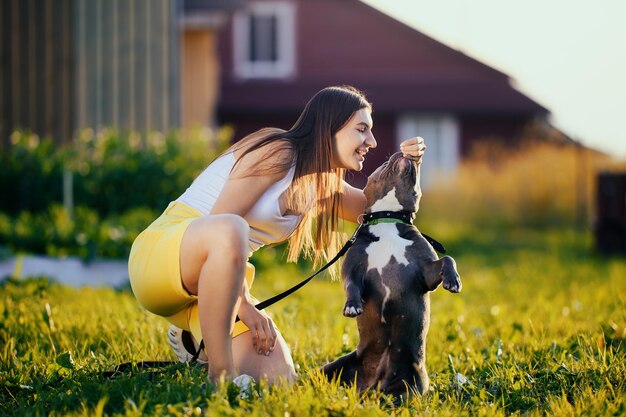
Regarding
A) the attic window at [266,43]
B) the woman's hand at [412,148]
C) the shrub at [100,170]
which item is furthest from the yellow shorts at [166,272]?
the attic window at [266,43]

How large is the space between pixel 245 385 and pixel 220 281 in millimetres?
399

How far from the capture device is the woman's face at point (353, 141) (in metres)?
3.98

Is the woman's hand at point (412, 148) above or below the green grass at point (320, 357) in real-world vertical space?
above

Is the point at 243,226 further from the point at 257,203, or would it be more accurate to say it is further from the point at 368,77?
the point at 368,77

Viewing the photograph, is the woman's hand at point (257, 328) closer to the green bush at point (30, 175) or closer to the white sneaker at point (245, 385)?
the white sneaker at point (245, 385)

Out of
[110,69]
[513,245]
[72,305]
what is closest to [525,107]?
[513,245]

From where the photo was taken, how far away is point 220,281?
360 cm

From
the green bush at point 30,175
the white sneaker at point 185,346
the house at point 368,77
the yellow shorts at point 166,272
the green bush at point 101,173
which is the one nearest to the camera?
the yellow shorts at point 166,272

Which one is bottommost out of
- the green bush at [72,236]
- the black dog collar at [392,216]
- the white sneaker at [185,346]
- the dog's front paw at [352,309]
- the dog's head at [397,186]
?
the green bush at [72,236]

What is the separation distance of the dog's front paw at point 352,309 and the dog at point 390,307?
4 centimetres

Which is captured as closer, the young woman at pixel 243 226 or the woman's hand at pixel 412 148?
the young woman at pixel 243 226

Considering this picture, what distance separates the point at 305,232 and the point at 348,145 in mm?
452

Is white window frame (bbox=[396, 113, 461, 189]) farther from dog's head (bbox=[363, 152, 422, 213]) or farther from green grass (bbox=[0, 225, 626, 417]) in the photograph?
dog's head (bbox=[363, 152, 422, 213])

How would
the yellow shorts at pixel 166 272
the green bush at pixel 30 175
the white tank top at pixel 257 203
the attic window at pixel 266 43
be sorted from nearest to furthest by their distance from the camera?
the yellow shorts at pixel 166 272 → the white tank top at pixel 257 203 → the green bush at pixel 30 175 → the attic window at pixel 266 43
